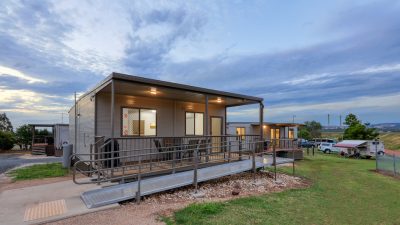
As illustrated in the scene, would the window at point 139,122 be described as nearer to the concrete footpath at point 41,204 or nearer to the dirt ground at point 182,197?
the concrete footpath at point 41,204

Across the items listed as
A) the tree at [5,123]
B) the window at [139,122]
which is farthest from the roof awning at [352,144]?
the tree at [5,123]

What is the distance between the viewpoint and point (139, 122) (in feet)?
33.7

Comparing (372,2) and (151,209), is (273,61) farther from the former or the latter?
(151,209)

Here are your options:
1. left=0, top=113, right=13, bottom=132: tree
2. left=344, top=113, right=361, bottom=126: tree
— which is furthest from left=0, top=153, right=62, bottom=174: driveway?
left=344, top=113, right=361, bottom=126: tree

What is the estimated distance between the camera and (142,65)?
2455 centimetres

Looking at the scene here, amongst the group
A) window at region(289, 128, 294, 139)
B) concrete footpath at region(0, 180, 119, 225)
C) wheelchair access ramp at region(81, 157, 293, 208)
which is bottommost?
concrete footpath at region(0, 180, 119, 225)

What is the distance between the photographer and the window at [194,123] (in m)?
12.2

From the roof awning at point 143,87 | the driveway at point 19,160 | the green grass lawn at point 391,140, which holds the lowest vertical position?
the green grass lawn at point 391,140

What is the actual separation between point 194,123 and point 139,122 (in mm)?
3144

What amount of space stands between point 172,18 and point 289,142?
1549 cm

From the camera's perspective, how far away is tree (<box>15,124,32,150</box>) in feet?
84.8

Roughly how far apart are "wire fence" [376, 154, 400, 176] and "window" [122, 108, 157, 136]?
40.5 ft

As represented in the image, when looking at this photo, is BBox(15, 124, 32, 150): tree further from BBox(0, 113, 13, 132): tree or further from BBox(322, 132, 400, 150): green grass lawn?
BBox(322, 132, 400, 150): green grass lawn

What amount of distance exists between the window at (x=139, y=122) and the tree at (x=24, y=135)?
21660mm
